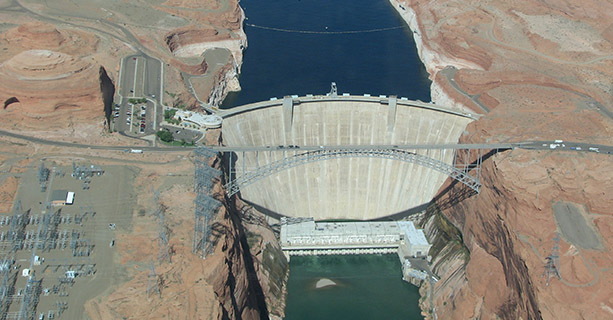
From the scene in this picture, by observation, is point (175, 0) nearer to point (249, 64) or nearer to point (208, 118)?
point (249, 64)

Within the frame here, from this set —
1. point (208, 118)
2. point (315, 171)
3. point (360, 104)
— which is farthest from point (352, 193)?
point (208, 118)

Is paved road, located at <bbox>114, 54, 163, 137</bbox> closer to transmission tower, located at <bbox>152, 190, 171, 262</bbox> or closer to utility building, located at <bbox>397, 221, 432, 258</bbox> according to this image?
transmission tower, located at <bbox>152, 190, 171, 262</bbox>

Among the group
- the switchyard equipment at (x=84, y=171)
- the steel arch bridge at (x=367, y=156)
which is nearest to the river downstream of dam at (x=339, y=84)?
the steel arch bridge at (x=367, y=156)

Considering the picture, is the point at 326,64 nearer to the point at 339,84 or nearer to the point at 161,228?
the point at 339,84

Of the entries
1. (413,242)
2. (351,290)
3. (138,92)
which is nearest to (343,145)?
(413,242)

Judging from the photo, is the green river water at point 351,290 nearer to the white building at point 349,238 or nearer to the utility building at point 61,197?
the white building at point 349,238

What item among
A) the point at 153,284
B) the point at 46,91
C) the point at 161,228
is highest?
the point at 46,91

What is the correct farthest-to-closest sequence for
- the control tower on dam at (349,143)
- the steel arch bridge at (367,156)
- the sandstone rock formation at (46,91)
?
the control tower on dam at (349,143)
the steel arch bridge at (367,156)
the sandstone rock formation at (46,91)
